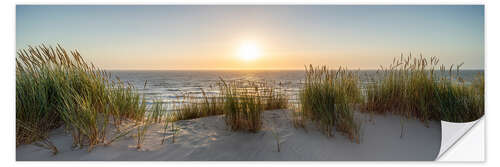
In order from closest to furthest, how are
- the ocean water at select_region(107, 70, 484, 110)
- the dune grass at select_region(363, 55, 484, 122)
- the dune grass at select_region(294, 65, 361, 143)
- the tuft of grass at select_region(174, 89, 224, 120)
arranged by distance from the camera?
the dune grass at select_region(294, 65, 361, 143), the dune grass at select_region(363, 55, 484, 122), the ocean water at select_region(107, 70, 484, 110), the tuft of grass at select_region(174, 89, 224, 120)

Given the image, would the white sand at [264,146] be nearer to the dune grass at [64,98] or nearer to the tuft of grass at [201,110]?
the dune grass at [64,98]

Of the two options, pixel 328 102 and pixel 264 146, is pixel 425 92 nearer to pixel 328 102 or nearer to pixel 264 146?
pixel 328 102

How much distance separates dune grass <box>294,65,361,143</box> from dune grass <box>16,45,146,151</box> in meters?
1.91

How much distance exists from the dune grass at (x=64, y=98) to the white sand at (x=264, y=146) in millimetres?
121

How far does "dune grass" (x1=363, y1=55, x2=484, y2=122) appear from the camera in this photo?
2.09m

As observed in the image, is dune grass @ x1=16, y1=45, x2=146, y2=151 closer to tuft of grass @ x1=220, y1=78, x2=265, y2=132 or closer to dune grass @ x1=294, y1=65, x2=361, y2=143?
tuft of grass @ x1=220, y1=78, x2=265, y2=132

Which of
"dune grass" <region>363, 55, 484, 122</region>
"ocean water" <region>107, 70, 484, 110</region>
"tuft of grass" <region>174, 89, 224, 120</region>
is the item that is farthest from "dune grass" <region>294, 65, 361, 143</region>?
"tuft of grass" <region>174, 89, 224, 120</region>

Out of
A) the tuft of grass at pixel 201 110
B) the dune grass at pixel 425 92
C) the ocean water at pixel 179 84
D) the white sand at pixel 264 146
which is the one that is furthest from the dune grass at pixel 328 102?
the tuft of grass at pixel 201 110

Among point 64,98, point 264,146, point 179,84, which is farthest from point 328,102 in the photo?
point 179,84

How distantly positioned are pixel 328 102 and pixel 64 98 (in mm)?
2395

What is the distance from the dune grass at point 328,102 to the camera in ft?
6.30

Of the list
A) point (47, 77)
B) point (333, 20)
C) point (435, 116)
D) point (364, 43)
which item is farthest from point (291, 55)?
point (47, 77)

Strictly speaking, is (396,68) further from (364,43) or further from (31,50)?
(31,50)
